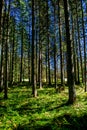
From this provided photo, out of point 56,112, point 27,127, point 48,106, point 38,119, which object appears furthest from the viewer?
point 48,106

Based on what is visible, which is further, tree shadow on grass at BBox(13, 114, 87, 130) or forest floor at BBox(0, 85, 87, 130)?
forest floor at BBox(0, 85, 87, 130)

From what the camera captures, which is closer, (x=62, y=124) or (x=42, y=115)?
(x=62, y=124)

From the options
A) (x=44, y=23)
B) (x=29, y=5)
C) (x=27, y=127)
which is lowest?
(x=27, y=127)

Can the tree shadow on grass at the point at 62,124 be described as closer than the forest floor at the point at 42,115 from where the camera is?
Yes

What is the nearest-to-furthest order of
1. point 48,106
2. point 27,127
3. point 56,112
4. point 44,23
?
point 27,127 < point 56,112 < point 48,106 < point 44,23

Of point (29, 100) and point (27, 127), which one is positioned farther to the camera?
point (29, 100)

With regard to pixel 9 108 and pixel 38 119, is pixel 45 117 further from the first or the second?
pixel 9 108

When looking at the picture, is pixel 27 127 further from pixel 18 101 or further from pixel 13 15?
pixel 13 15

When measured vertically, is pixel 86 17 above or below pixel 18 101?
above

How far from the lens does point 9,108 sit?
46.0 feet

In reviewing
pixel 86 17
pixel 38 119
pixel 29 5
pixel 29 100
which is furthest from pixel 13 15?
pixel 38 119

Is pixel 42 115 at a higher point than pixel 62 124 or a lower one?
higher

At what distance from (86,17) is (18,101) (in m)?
17.4

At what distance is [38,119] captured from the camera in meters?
12.2
